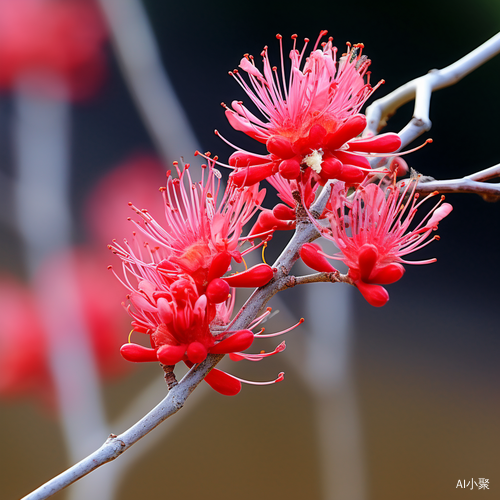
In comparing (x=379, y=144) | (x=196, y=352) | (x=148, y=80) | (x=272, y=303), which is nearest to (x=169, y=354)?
(x=196, y=352)

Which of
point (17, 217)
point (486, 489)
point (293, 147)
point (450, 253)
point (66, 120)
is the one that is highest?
point (66, 120)

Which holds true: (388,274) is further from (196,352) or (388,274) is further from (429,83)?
(429,83)

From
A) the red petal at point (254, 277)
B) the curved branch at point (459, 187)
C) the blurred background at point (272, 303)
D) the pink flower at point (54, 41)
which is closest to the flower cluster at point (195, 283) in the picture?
the red petal at point (254, 277)

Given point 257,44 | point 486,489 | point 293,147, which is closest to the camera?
point 293,147

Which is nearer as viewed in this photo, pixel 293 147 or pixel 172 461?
pixel 293 147

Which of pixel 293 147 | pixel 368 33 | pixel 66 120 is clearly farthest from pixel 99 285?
pixel 368 33

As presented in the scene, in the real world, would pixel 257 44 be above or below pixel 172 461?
above

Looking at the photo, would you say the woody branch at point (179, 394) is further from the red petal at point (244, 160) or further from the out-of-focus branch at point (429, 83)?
the out-of-focus branch at point (429, 83)

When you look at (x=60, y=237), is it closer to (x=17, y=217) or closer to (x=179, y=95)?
(x=17, y=217)
